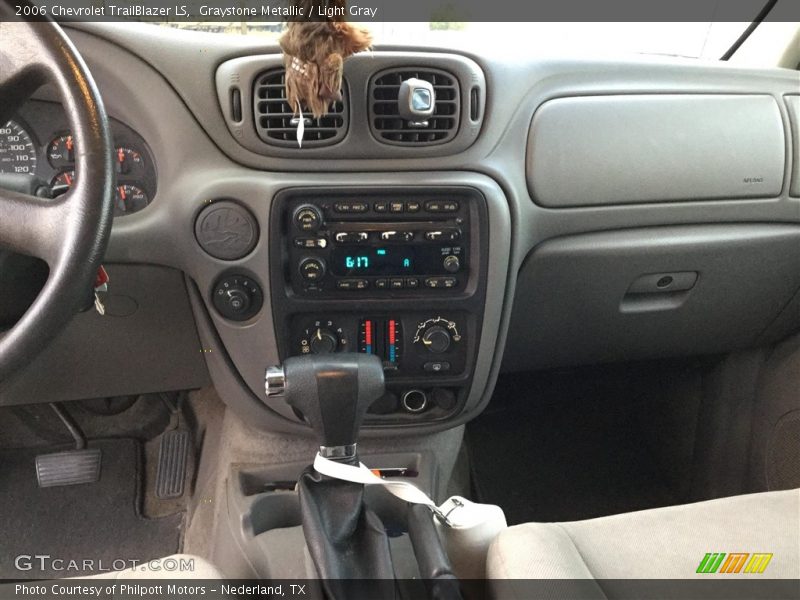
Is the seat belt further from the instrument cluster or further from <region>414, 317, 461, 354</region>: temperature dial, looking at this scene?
the instrument cluster

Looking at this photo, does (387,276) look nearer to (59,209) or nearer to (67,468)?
(59,209)

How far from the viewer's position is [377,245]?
1.20 metres

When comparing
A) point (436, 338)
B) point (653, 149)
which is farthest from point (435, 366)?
point (653, 149)

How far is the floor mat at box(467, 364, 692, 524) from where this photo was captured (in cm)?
185

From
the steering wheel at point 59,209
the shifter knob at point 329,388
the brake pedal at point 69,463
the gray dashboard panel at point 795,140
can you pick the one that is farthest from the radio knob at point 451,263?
the brake pedal at point 69,463

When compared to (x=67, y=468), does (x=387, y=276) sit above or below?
above

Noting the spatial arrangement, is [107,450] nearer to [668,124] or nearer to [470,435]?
[470,435]

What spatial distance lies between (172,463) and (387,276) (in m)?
0.89

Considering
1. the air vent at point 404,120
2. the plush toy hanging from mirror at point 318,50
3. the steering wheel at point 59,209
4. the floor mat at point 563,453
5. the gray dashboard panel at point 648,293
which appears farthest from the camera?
the floor mat at point 563,453

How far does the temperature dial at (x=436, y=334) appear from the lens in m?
1.27

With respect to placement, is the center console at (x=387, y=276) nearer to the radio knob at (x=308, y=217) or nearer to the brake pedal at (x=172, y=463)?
the radio knob at (x=308, y=217)

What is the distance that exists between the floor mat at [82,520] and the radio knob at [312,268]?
809 mm

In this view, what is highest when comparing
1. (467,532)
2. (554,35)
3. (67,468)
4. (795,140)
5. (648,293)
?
(554,35)

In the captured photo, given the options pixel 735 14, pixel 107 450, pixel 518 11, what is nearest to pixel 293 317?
pixel 518 11
